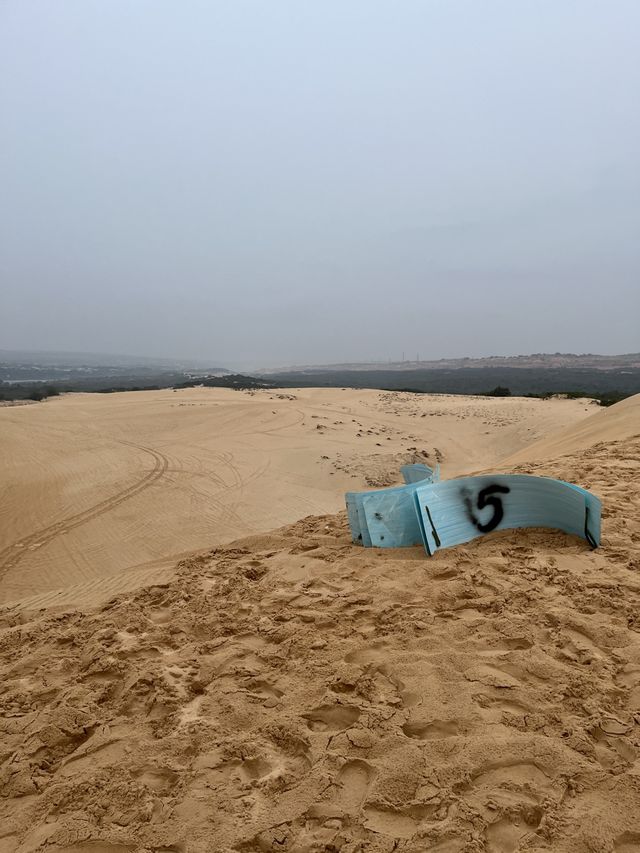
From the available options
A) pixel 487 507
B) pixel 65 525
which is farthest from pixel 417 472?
pixel 65 525

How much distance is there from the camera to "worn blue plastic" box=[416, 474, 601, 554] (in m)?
4.01

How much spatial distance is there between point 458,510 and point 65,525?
662 centimetres

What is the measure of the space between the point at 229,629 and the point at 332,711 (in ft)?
3.65

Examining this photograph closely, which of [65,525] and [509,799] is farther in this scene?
[65,525]

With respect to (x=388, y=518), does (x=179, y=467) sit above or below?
below

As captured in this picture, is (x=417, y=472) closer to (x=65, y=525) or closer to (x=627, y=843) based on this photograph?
(x=627, y=843)

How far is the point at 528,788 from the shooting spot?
1.79 m

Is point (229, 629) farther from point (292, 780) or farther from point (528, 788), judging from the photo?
point (528, 788)

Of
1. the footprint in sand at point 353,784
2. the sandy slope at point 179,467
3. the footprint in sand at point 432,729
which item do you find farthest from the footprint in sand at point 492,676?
the sandy slope at point 179,467

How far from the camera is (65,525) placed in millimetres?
7812

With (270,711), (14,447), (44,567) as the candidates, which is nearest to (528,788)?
(270,711)

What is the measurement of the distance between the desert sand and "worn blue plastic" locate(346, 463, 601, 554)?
0.18 metres

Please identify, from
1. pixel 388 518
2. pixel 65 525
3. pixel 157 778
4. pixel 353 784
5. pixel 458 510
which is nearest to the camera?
pixel 353 784

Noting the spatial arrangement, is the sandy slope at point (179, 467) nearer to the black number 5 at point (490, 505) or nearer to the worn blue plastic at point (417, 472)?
the worn blue plastic at point (417, 472)
